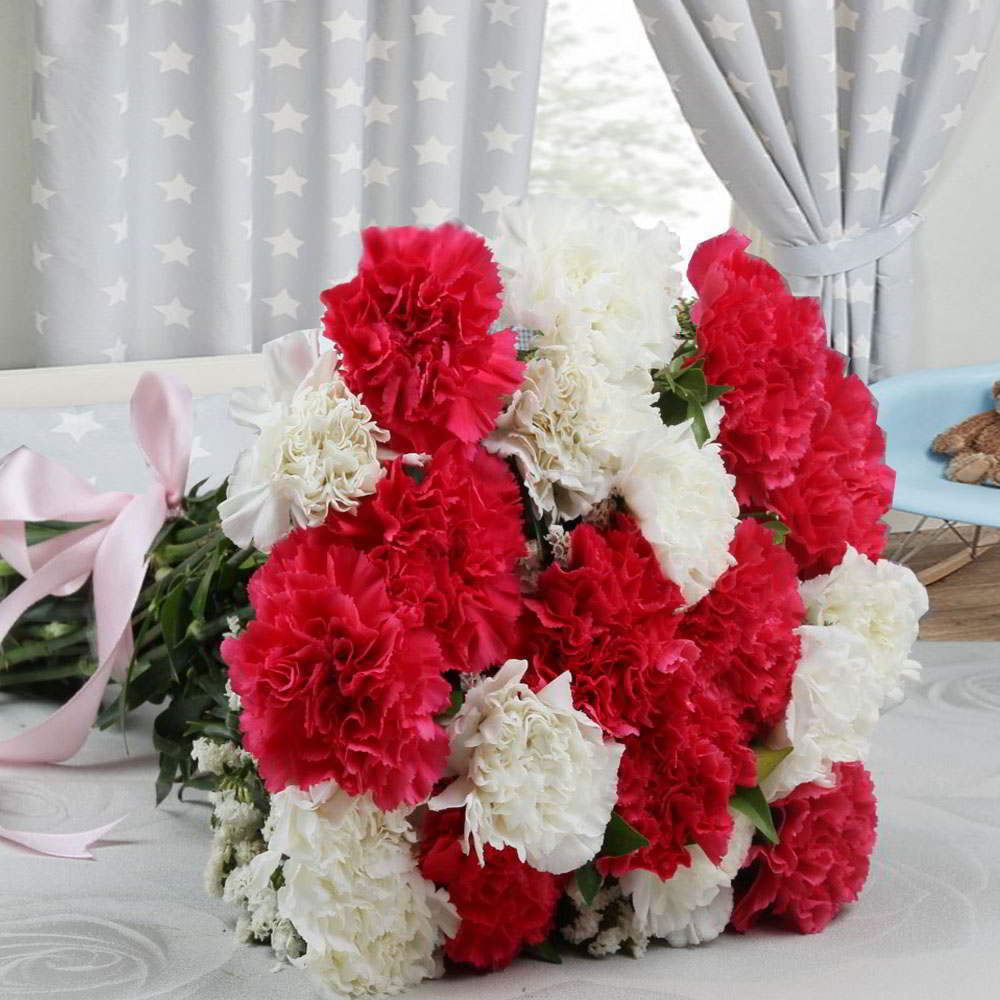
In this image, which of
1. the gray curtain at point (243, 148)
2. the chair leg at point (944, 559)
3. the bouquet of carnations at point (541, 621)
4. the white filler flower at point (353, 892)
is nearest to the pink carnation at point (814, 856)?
the bouquet of carnations at point (541, 621)

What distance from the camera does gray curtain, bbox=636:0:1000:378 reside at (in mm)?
2492

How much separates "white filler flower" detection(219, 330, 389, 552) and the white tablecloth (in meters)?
0.30

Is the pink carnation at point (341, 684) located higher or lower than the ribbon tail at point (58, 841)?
higher

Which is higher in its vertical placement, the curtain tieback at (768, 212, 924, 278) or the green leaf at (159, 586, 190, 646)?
the curtain tieback at (768, 212, 924, 278)

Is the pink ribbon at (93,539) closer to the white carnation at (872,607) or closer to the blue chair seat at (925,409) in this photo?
the white carnation at (872,607)

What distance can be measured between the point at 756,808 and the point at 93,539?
65 cm

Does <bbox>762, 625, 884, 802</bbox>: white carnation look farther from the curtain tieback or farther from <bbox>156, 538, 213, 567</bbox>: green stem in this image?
the curtain tieback

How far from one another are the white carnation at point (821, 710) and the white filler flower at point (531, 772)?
0.51ft

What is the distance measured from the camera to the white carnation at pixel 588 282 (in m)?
0.83

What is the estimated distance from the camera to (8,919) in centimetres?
92

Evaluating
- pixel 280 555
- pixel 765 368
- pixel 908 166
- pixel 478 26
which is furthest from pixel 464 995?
pixel 908 166

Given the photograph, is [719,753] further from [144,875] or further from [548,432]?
[144,875]

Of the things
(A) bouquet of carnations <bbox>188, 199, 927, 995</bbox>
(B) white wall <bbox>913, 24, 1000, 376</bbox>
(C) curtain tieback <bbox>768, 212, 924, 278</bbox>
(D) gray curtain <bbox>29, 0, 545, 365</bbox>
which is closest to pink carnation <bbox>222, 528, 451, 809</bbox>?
(A) bouquet of carnations <bbox>188, 199, 927, 995</bbox>

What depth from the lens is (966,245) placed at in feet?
9.91
